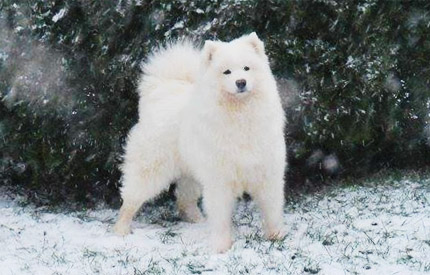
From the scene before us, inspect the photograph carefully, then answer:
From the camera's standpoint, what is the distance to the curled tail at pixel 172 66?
19.3ft

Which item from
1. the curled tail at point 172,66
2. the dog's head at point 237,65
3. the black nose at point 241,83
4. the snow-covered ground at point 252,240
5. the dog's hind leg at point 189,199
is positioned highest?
the curled tail at point 172,66

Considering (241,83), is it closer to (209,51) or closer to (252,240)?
(209,51)

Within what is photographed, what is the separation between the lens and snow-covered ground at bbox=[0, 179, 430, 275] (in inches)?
176

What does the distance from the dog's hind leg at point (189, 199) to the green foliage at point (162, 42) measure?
0.88 m

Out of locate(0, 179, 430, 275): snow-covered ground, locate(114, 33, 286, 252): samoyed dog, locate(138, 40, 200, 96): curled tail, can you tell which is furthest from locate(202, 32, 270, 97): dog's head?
locate(0, 179, 430, 275): snow-covered ground

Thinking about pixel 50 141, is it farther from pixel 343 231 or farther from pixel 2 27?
pixel 343 231

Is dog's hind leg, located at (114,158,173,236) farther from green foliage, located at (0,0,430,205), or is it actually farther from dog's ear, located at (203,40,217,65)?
dog's ear, located at (203,40,217,65)

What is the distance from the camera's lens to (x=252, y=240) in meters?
5.14

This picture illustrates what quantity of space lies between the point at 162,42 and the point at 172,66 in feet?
2.28

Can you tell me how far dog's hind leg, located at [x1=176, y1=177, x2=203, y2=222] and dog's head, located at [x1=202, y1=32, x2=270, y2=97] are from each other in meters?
1.73

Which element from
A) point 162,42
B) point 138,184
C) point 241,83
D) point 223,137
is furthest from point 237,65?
point 162,42

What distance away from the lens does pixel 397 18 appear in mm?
6477

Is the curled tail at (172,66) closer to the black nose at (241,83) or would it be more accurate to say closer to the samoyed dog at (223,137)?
the samoyed dog at (223,137)

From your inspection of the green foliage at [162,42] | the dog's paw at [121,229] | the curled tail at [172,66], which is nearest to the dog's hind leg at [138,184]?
the dog's paw at [121,229]
